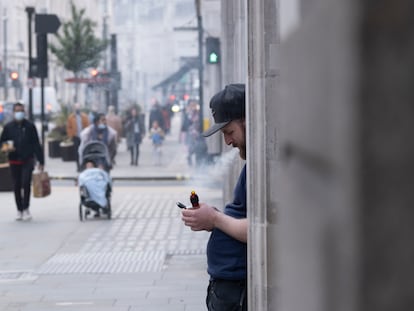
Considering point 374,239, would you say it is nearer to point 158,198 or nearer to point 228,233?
point 228,233

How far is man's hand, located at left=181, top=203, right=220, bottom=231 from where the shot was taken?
401 cm

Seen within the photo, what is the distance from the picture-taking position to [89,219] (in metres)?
16.8

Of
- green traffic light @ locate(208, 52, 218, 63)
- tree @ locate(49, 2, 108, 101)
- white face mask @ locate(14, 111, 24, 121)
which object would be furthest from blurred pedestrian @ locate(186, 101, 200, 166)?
tree @ locate(49, 2, 108, 101)

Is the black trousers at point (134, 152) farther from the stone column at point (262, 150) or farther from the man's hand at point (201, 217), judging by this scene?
the man's hand at point (201, 217)

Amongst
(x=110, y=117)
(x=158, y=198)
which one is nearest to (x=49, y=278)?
(x=158, y=198)

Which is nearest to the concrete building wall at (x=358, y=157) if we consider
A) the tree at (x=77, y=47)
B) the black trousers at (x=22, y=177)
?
the black trousers at (x=22, y=177)

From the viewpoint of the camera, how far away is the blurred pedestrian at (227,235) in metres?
4.07

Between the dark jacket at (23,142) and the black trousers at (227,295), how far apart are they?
12050 mm

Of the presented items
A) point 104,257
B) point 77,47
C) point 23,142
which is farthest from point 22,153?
point 77,47

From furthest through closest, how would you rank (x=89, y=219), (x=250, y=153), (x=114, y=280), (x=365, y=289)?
1. (x=89, y=219)
2. (x=114, y=280)
3. (x=250, y=153)
4. (x=365, y=289)

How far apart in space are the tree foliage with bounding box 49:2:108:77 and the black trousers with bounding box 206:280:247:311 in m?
46.6

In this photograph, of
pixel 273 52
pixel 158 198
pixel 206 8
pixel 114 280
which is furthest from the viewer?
pixel 206 8

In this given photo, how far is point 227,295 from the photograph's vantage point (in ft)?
13.7

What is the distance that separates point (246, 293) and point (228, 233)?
0.31 meters
